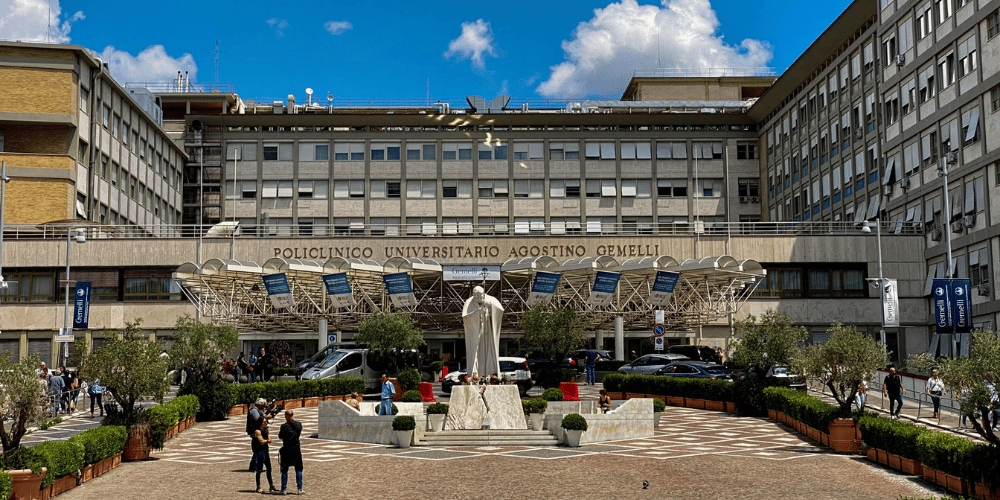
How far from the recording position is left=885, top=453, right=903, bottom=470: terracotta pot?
61.6 ft

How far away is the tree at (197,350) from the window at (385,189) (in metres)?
42.2

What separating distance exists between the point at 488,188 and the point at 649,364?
3456cm

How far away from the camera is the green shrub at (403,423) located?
22.9m

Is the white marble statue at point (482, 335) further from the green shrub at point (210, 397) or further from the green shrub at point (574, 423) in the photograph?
the green shrub at point (210, 397)

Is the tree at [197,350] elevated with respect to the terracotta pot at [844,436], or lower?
elevated

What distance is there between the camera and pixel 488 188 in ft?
234

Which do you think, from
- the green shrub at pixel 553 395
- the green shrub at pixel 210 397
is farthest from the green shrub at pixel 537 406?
the green shrub at pixel 210 397

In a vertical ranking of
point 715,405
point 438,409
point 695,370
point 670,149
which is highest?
point 670,149

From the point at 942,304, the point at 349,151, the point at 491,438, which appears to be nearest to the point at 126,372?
the point at 491,438

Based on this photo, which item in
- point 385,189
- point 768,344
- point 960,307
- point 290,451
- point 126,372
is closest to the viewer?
point 290,451

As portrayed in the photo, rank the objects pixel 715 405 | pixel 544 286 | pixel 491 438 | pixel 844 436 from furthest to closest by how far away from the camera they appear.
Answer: pixel 544 286, pixel 715 405, pixel 491 438, pixel 844 436

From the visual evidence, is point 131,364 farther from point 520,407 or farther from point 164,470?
point 520,407

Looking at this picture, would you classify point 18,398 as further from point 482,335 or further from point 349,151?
point 349,151

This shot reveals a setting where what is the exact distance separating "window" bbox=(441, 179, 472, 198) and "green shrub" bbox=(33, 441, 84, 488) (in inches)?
2163
